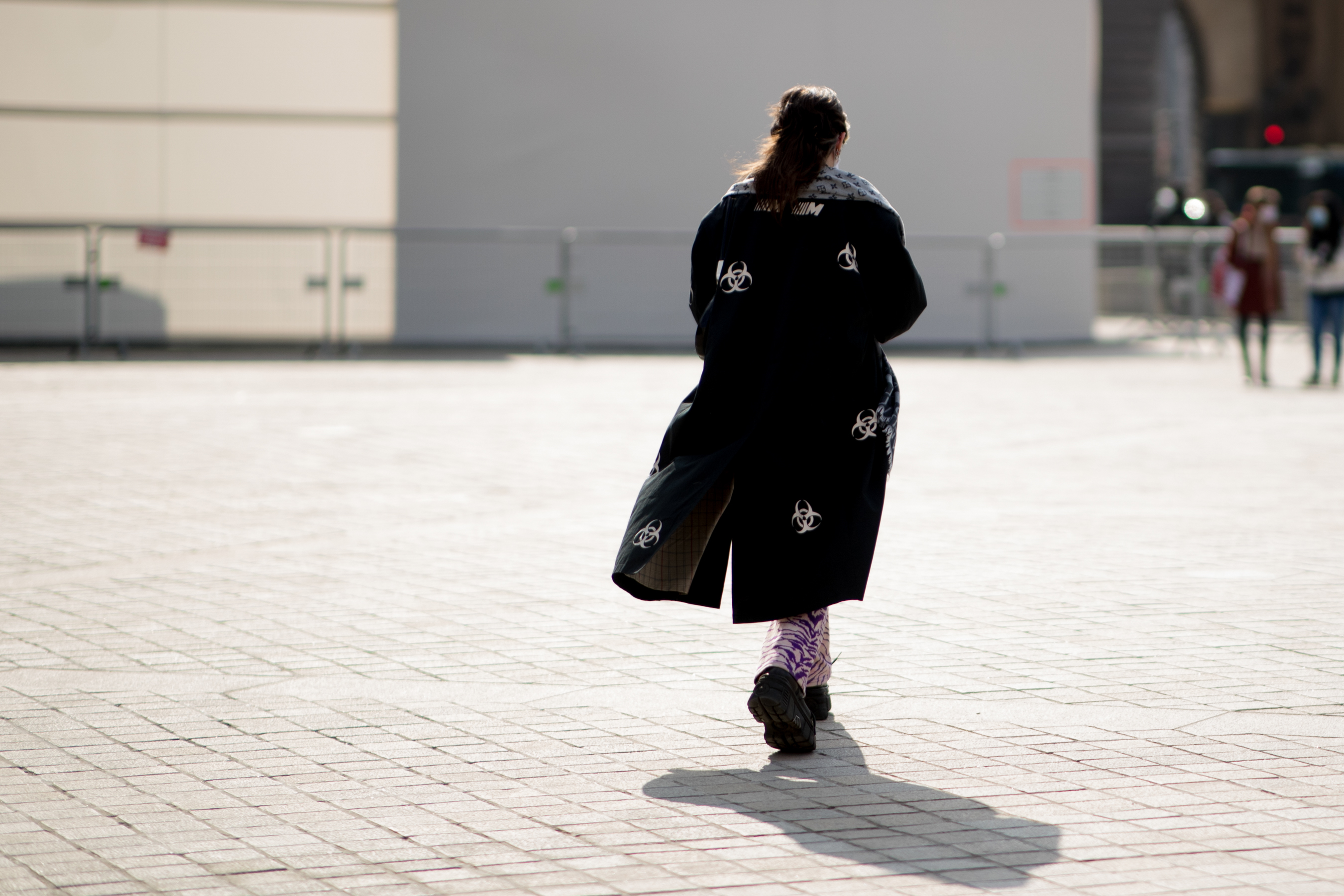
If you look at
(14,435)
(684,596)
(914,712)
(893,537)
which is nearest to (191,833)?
(684,596)

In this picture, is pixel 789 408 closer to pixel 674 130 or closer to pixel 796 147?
pixel 796 147

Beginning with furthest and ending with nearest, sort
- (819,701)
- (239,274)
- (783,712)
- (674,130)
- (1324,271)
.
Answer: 1. (674,130)
2. (239,274)
3. (1324,271)
4. (819,701)
5. (783,712)

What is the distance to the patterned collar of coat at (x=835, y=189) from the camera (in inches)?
181

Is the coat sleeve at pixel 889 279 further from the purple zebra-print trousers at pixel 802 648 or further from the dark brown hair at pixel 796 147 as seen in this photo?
the purple zebra-print trousers at pixel 802 648

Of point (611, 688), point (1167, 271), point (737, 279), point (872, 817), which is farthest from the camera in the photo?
point (1167, 271)

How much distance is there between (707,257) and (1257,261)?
12.2 meters

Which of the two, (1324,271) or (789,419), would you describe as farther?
(1324,271)

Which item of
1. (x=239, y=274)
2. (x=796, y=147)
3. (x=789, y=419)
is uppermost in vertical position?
(x=796, y=147)

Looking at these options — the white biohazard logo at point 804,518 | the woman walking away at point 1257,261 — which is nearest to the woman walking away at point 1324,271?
the woman walking away at point 1257,261

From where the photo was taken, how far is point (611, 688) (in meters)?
5.22

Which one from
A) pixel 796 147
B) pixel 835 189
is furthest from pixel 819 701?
pixel 796 147

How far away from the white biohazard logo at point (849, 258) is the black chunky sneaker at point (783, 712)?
1.03 meters

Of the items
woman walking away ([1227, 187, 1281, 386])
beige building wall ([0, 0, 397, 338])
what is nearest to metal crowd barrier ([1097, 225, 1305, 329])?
woman walking away ([1227, 187, 1281, 386])

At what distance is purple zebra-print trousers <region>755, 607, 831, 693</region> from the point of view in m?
4.57
